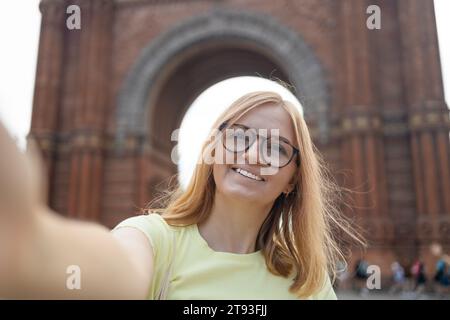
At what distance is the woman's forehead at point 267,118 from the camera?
1.12 meters

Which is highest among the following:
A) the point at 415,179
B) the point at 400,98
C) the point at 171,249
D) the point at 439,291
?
the point at 400,98

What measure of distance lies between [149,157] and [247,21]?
5374 millimetres

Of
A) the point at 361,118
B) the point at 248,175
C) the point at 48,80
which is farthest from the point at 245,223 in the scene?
the point at 48,80

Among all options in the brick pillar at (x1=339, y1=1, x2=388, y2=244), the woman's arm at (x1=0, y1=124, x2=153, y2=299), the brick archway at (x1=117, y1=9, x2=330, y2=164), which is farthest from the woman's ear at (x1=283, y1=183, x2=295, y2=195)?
the brick archway at (x1=117, y1=9, x2=330, y2=164)

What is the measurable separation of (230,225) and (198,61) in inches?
596

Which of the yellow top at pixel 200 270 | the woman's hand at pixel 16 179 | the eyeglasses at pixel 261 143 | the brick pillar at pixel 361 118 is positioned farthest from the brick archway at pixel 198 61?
the woman's hand at pixel 16 179

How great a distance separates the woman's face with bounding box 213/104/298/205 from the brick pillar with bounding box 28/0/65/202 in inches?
589

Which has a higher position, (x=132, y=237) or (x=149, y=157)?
(x=149, y=157)

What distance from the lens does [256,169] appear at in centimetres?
109

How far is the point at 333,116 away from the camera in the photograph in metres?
12.6

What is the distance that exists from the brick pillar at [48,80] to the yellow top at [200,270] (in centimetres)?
1497

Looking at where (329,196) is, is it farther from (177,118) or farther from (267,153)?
(177,118)

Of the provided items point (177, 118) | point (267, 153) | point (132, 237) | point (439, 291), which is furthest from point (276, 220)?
point (177, 118)

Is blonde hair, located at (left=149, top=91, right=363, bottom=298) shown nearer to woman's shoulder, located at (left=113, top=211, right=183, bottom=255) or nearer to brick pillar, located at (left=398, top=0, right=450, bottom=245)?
woman's shoulder, located at (left=113, top=211, right=183, bottom=255)
